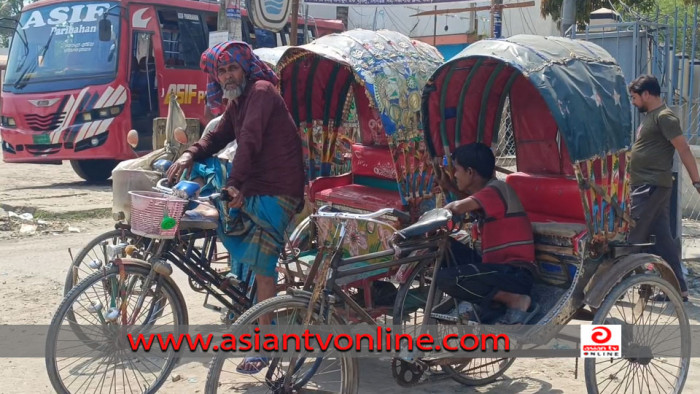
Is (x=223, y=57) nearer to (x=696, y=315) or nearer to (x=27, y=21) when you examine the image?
(x=696, y=315)

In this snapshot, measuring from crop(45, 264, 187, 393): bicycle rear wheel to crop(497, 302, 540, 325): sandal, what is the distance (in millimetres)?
1595

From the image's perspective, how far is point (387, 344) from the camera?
4.01 m

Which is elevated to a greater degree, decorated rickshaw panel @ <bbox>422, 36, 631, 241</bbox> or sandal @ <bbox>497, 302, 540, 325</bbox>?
decorated rickshaw panel @ <bbox>422, 36, 631, 241</bbox>

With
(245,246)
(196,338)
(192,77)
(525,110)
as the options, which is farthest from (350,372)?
(192,77)

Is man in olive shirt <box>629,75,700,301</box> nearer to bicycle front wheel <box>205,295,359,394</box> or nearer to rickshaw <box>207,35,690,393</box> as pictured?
rickshaw <box>207,35,690,393</box>

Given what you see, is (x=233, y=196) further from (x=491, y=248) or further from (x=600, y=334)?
(x=600, y=334)

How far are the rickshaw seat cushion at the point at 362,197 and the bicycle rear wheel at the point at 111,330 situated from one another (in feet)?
5.03

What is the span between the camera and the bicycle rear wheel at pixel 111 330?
399 centimetres

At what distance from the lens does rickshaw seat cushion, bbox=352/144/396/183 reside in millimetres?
5742

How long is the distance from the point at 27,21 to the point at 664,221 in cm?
1090

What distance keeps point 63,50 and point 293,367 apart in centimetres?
1087

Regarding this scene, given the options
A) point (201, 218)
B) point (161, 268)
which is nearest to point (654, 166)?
point (201, 218)

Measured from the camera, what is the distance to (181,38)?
1434cm

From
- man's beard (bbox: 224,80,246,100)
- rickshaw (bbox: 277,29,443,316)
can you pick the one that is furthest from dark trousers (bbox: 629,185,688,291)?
man's beard (bbox: 224,80,246,100)
